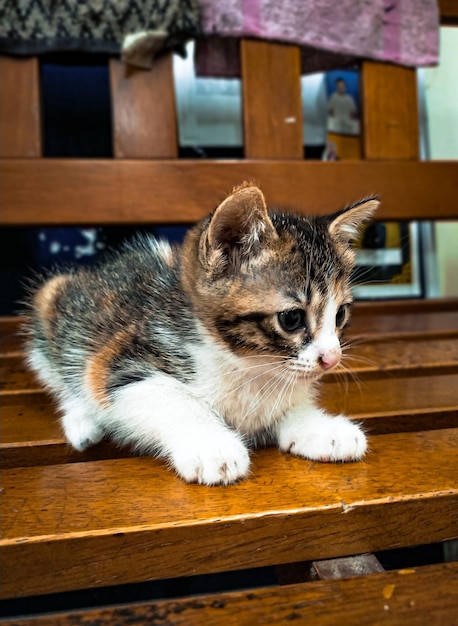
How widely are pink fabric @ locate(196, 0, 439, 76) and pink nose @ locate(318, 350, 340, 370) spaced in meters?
0.91

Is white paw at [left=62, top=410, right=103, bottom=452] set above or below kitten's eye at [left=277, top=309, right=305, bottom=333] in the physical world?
below

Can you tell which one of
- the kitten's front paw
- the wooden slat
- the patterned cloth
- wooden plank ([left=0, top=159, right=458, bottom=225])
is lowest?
the wooden slat

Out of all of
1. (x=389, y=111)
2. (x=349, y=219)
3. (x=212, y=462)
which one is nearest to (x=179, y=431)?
(x=212, y=462)

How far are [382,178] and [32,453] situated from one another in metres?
1.07

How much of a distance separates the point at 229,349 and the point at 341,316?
0.15 m

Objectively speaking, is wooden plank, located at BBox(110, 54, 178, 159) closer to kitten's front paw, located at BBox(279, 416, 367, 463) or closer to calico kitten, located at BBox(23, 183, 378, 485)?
calico kitten, located at BBox(23, 183, 378, 485)

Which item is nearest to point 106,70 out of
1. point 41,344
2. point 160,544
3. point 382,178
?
point 382,178

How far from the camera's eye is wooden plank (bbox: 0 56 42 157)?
1.13 metres

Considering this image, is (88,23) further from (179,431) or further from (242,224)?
(179,431)

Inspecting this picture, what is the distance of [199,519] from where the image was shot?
45 centimetres

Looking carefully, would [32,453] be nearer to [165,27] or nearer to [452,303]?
[165,27]

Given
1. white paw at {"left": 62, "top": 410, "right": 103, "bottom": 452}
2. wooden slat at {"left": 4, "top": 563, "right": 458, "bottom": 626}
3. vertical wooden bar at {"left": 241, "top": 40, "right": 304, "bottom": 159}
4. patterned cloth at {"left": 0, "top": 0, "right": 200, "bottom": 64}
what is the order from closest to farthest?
wooden slat at {"left": 4, "top": 563, "right": 458, "bottom": 626}
white paw at {"left": 62, "top": 410, "right": 103, "bottom": 452}
patterned cloth at {"left": 0, "top": 0, "right": 200, "bottom": 64}
vertical wooden bar at {"left": 241, "top": 40, "right": 304, "bottom": 159}

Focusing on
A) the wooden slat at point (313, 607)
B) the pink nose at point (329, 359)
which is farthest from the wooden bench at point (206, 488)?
the pink nose at point (329, 359)

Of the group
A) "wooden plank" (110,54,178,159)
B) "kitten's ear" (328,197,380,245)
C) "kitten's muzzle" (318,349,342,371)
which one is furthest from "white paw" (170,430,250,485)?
"wooden plank" (110,54,178,159)
